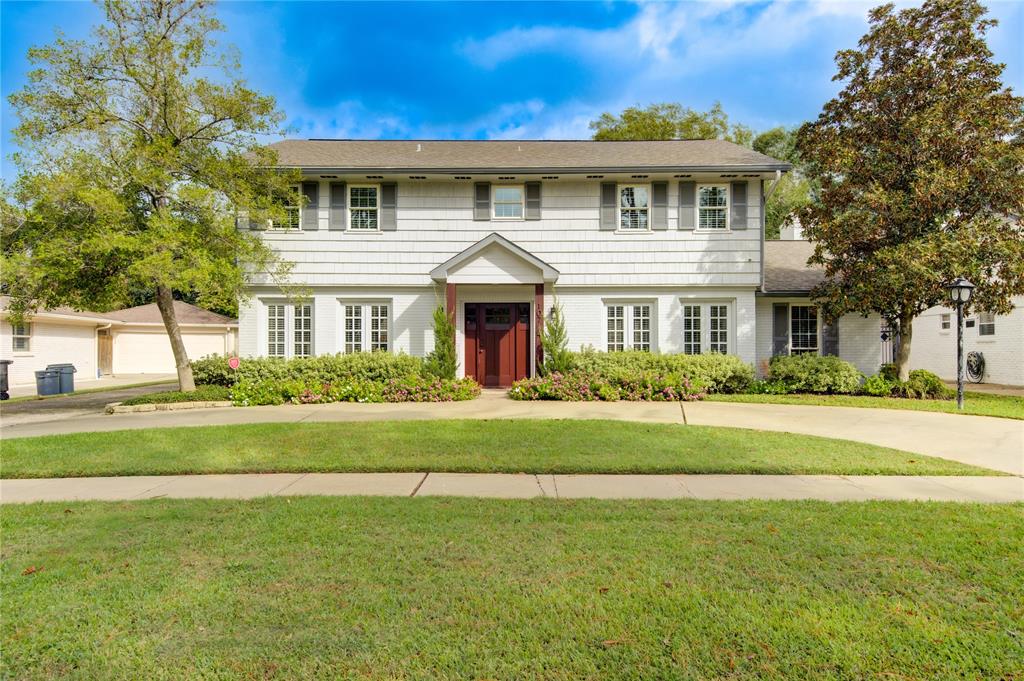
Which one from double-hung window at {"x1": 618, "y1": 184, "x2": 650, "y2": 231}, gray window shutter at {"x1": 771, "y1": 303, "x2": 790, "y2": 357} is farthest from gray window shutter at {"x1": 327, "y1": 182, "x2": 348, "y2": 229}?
gray window shutter at {"x1": 771, "y1": 303, "x2": 790, "y2": 357}

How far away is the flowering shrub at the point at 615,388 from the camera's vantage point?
1284cm

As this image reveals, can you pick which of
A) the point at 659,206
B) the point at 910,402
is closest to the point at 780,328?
the point at 910,402

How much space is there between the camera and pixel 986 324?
18.0m

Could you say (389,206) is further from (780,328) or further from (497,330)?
(780,328)

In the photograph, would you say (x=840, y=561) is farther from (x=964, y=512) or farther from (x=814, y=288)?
(x=814, y=288)

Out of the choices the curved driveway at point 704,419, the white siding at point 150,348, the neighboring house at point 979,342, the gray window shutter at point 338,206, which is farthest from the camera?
the white siding at point 150,348

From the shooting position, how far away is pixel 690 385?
13.0 m

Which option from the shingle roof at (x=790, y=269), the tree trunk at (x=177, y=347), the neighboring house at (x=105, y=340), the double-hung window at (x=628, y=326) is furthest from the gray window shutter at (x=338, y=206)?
the neighboring house at (x=105, y=340)

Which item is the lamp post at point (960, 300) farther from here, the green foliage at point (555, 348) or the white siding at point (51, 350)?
the white siding at point (51, 350)

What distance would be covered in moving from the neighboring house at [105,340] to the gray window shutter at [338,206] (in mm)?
13268

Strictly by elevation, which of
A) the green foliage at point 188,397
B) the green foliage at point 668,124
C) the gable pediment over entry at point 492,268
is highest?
the green foliage at point 668,124

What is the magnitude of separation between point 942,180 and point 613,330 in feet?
27.7

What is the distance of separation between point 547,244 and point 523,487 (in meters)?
10.4

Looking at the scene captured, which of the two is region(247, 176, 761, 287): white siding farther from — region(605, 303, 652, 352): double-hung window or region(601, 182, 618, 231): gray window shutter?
region(605, 303, 652, 352): double-hung window
